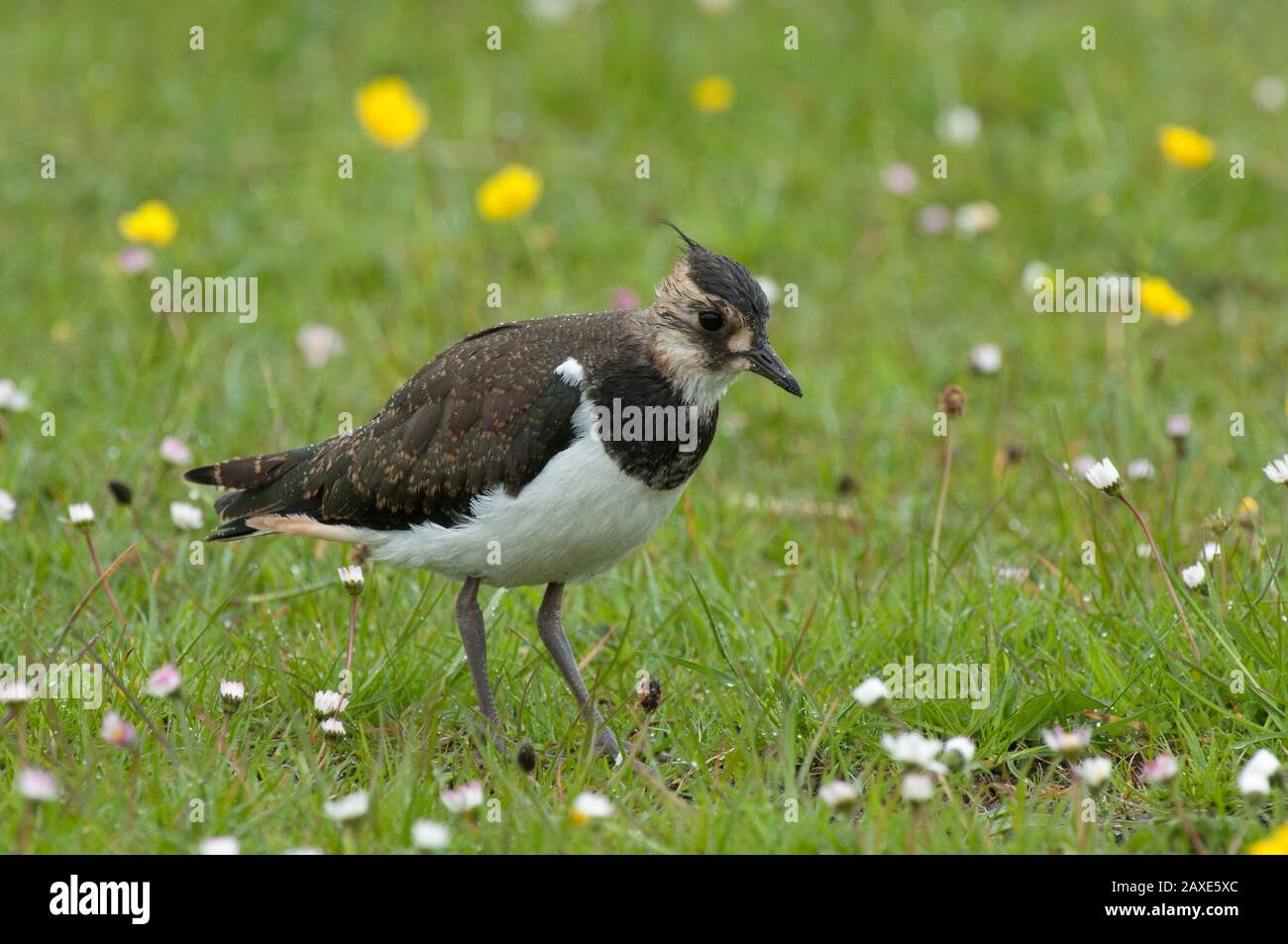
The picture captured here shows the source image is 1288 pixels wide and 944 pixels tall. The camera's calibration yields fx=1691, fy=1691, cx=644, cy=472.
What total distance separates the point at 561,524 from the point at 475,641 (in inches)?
20.8

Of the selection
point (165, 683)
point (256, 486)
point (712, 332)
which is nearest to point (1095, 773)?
point (712, 332)

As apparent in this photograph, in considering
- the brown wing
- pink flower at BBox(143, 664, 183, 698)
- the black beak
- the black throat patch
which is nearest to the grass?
pink flower at BBox(143, 664, 183, 698)

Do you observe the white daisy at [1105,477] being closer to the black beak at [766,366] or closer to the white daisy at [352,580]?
the black beak at [766,366]

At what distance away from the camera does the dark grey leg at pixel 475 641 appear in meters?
4.93

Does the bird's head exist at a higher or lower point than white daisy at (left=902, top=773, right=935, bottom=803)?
higher

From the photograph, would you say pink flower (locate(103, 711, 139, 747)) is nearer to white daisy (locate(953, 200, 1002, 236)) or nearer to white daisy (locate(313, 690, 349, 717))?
white daisy (locate(313, 690, 349, 717))

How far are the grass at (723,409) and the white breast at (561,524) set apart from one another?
0.41 metres

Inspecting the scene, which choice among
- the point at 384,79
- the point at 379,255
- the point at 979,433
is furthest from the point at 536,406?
the point at 384,79

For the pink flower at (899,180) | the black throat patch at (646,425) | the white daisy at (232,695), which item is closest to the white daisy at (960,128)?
the pink flower at (899,180)

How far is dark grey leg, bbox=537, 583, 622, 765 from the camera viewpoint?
4840 mm

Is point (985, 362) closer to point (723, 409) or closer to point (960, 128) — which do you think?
point (723, 409)

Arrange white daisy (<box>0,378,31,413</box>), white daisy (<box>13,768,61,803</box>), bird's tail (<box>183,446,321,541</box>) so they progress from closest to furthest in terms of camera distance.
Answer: white daisy (<box>13,768,61,803</box>) < bird's tail (<box>183,446,321,541</box>) < white daisy (<box>0,378,31,413</box>)

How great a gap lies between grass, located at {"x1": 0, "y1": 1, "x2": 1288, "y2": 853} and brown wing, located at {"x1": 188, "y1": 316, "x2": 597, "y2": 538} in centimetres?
41
